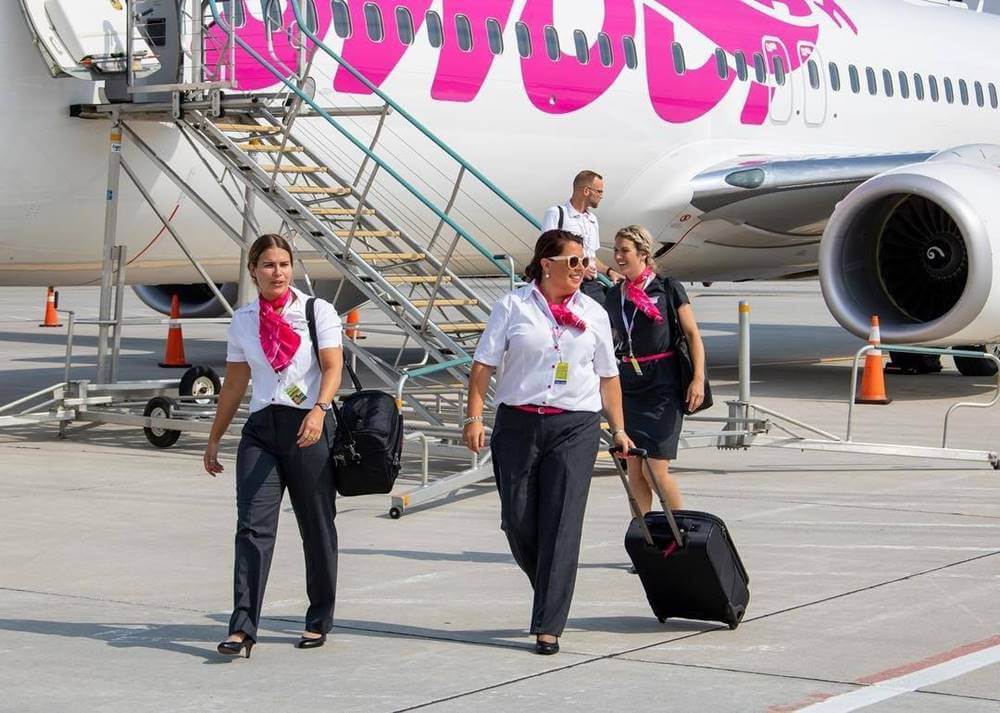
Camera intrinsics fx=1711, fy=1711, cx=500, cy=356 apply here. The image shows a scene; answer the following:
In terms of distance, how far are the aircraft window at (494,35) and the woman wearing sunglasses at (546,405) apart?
8302 mm

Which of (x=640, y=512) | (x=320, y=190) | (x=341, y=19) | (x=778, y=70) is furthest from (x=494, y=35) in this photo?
(x=640, y=512)

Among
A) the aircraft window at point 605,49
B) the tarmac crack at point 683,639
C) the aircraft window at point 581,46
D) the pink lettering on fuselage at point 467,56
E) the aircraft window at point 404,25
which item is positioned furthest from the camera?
the aircraft window at point 605,49

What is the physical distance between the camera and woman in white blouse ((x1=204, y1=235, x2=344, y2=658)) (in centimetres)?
620

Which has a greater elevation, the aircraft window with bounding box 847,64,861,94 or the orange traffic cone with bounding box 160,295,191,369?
the aircraft window with bounding box 847,64,861,94

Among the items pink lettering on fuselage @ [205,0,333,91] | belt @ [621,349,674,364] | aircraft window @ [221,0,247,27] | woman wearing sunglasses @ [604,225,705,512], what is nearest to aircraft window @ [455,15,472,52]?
pink lettering on fuselage @ [205,0,333,91]

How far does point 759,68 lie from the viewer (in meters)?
17.6

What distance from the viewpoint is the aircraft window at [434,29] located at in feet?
45.5

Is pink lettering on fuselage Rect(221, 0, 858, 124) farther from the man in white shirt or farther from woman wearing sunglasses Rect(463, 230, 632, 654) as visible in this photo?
woman wearing sunglasses Rect(463, 230, 632, 654)

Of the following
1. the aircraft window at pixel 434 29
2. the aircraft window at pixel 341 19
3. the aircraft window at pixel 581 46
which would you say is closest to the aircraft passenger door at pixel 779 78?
the aircraft window at pixel 581 46

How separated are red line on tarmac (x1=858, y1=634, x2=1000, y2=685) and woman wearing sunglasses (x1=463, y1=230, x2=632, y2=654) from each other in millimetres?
1129

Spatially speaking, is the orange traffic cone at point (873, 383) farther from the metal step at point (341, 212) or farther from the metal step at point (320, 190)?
the metal step at point (320, 190)

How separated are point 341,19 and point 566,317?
24.0 ft

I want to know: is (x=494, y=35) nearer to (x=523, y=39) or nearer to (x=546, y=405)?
(x=523, y=39)

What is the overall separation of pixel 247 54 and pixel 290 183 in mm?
952
